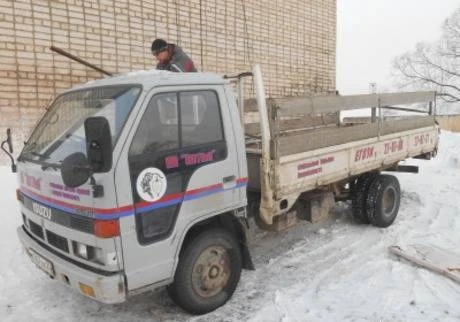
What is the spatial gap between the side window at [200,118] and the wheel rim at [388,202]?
3.35 m

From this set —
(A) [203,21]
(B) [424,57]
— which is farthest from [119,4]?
(B) [424,57]

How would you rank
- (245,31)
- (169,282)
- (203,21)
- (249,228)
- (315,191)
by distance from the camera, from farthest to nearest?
(245,31) < (203,21) < (315,191) < (249,228) < (169,282)

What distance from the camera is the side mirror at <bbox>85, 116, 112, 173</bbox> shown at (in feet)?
9.58

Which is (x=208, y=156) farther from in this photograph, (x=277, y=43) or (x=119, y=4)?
(x=277, y=43)

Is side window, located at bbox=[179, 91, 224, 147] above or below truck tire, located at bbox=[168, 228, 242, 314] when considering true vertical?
above

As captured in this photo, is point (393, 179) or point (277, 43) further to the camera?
point (277, 43)

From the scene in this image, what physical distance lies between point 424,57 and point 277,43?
28.1 metres

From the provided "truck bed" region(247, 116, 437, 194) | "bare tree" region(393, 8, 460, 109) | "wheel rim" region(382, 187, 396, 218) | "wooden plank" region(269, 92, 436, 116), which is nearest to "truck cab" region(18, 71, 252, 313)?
"truck bed" region(247, 116, 437, 194)

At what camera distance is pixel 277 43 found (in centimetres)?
1066

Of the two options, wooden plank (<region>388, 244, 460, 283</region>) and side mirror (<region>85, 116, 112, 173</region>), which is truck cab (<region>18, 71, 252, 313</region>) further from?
wooden plank (<region>388, 244, 460, 283</region>)

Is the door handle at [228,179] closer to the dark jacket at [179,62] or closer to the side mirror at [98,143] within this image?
the side mirror at [98,143]

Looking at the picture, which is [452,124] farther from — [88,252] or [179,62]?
[88,252]

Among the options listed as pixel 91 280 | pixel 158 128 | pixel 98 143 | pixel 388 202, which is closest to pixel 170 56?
pixel 158 128

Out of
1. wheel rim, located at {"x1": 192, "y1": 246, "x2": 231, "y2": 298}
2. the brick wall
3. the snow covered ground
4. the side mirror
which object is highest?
the brick wall
